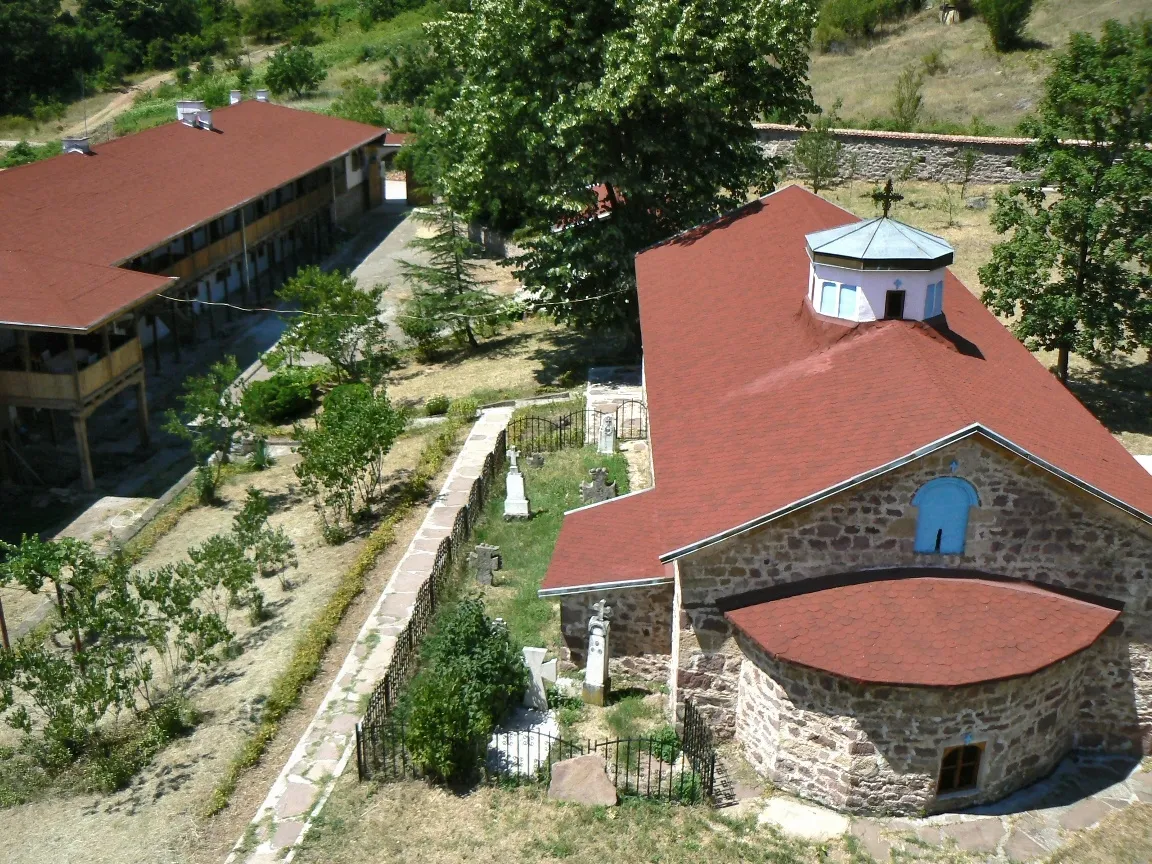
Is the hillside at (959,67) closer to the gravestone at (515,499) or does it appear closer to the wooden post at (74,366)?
the gravestone at (515,499)

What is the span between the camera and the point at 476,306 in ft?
118

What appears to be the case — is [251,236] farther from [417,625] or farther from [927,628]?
[927,628]

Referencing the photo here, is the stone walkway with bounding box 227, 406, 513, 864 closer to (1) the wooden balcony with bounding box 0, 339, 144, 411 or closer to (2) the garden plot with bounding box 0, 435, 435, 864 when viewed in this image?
(2) the garden plot with bounding box 0, 435, 435, 864

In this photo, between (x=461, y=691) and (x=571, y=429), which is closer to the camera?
(x=461, y=691)

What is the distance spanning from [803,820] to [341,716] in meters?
6.78

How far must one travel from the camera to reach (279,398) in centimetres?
3175

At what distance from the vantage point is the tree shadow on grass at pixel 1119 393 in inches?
1083

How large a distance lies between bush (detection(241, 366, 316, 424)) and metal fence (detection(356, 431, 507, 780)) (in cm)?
881

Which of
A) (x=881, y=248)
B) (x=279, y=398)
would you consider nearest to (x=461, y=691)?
(x=881, y=248)

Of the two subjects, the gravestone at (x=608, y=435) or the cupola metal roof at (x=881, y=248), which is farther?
the gravestone at (x=608, y=435)

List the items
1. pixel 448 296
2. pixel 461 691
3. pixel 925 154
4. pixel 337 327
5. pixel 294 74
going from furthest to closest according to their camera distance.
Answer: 1. pixel 294 74
2. pixel 925 154
3. pixel 448 296
4. pixel 337 327
5. pixel 461 691


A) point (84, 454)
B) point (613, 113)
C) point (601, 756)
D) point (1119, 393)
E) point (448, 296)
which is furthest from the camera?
point (448, 296)

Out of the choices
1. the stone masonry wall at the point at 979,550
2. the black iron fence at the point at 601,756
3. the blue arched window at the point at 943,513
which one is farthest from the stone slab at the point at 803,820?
the blue arched window at the point at 943,513

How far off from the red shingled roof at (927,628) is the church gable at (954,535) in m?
0.35
